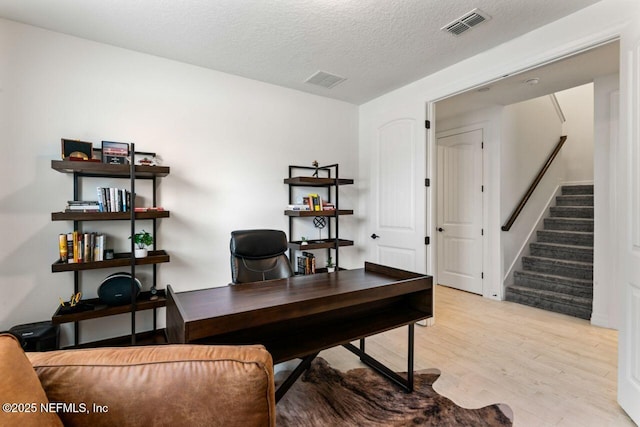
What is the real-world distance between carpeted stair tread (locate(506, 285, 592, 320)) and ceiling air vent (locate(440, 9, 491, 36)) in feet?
10.6

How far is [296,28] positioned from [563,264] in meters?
4.29

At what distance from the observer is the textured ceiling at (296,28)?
2.07 metres

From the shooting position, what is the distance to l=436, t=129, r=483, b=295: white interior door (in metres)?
4.27

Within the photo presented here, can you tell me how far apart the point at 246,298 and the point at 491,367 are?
2.03 meters

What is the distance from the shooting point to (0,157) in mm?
2232

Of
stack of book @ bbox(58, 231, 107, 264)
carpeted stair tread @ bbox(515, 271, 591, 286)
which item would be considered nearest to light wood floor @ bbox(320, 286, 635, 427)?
carpeted stair tread @ bbox(515, 271, 591, 286)

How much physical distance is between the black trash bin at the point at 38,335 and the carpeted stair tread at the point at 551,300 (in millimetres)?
4816

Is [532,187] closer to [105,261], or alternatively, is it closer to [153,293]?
[153,293]

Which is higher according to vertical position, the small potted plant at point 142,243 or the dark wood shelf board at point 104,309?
the small potted plant at point 142,243

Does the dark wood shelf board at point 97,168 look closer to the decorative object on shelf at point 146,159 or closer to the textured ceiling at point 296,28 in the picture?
the decorative object on shelf at point 146,159

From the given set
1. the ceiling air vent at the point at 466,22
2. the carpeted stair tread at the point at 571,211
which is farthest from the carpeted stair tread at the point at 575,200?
the ceiling air vent at the point at 466,22

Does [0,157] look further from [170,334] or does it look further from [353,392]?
[353,392]

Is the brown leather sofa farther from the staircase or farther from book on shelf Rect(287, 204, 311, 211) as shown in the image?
the staircase

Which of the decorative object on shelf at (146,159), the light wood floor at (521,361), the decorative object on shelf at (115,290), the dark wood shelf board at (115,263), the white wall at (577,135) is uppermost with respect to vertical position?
the white wall at (577,135)
